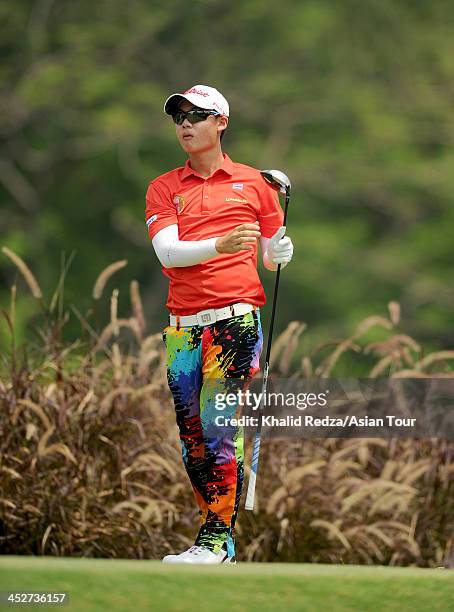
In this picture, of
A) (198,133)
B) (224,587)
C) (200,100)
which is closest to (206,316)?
(198,133)

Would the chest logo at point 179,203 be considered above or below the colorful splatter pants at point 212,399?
above

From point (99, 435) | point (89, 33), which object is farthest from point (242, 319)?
point (89, 33)

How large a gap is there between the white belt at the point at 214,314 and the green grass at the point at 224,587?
0.84 m

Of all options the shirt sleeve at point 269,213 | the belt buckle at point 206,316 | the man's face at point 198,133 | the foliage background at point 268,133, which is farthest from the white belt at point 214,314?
the foliage background at point 268,133

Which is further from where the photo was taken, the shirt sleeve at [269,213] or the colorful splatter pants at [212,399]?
the shirt sleeve at [269,213]

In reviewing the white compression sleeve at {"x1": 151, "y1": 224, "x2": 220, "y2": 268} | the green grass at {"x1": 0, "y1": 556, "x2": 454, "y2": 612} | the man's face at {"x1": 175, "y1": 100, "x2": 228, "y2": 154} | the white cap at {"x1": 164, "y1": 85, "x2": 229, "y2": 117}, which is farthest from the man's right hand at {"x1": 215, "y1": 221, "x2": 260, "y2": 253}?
the green grass at {"x1": 0, "y1": 556, "x2": 454, "y2": 612}

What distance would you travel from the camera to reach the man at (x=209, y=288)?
478cm

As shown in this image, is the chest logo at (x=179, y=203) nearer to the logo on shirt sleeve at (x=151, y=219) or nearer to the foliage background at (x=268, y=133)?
the logo on shirt sleeve at (x=151, y=219)

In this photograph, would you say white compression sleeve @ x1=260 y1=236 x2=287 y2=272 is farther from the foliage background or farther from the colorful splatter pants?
the foliage background

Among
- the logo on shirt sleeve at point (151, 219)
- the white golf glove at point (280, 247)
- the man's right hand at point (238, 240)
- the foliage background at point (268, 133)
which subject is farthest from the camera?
the foliage background at point (268, 133)

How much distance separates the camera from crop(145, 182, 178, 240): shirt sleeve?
482cm

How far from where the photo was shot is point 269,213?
16.3ft

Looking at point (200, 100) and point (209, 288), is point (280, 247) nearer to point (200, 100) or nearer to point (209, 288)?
point (209, 288)

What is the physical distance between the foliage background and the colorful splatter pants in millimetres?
15008
